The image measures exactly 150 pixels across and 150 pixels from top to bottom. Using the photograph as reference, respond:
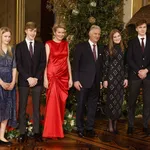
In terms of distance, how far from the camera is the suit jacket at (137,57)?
422 centimetres

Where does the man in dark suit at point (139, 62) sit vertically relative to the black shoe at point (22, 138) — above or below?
above

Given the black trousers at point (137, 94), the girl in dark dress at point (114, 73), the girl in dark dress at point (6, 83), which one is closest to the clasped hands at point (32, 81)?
the girl in dark dress at point (6, 83)

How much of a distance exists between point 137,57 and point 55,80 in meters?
1.12

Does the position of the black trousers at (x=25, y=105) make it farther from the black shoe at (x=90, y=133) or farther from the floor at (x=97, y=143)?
the black shoe at (x=90, y=133)

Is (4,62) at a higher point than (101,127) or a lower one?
higher

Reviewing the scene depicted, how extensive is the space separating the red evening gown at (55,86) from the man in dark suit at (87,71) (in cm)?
18

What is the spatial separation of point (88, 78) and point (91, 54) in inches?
12.3

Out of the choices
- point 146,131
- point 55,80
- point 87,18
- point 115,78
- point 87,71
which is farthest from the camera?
point 87,18

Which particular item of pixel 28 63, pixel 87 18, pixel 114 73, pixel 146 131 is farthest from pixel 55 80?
pixel 87 18

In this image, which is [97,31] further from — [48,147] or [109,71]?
[48,147]

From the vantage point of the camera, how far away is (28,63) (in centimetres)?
381

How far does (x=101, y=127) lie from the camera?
15.8 feet

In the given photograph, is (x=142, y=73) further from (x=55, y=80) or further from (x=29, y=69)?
(x=29, y=69)

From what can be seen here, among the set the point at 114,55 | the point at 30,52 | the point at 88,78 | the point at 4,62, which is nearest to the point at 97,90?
the point at 88,78
